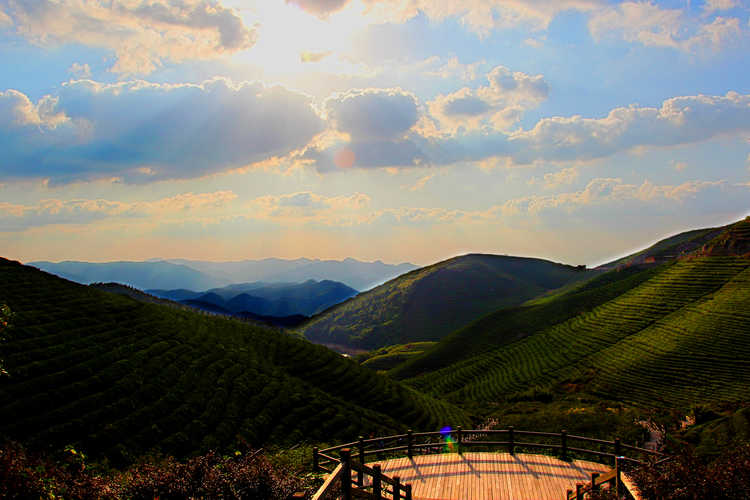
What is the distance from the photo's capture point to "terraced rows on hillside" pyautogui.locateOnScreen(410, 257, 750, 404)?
59.3m

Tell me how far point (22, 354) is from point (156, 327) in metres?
14.2

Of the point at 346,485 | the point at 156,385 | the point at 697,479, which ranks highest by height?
the point at 697,479

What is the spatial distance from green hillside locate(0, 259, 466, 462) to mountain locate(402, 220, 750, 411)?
26.5m

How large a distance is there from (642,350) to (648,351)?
5.16 feet

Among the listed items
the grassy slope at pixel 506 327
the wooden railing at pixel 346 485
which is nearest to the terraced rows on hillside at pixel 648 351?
the grassy slope at pixel 506 327

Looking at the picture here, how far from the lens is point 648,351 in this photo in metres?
70.4

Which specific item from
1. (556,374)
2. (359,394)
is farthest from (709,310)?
(359,394)

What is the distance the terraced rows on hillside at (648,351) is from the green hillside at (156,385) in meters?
27.7

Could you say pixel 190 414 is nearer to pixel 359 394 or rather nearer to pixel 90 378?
pixel 90 378

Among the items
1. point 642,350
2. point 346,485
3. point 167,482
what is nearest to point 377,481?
point 346,485

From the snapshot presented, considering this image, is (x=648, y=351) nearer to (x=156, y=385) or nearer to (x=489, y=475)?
(x=489, y=475)

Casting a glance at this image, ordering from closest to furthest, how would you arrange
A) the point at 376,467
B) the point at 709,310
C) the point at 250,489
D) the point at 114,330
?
the point at 250,489
the point at 376,467
the point at 114,330
the point at 709,310

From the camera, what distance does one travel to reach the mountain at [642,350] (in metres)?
59.1

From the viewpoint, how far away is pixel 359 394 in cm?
4978
